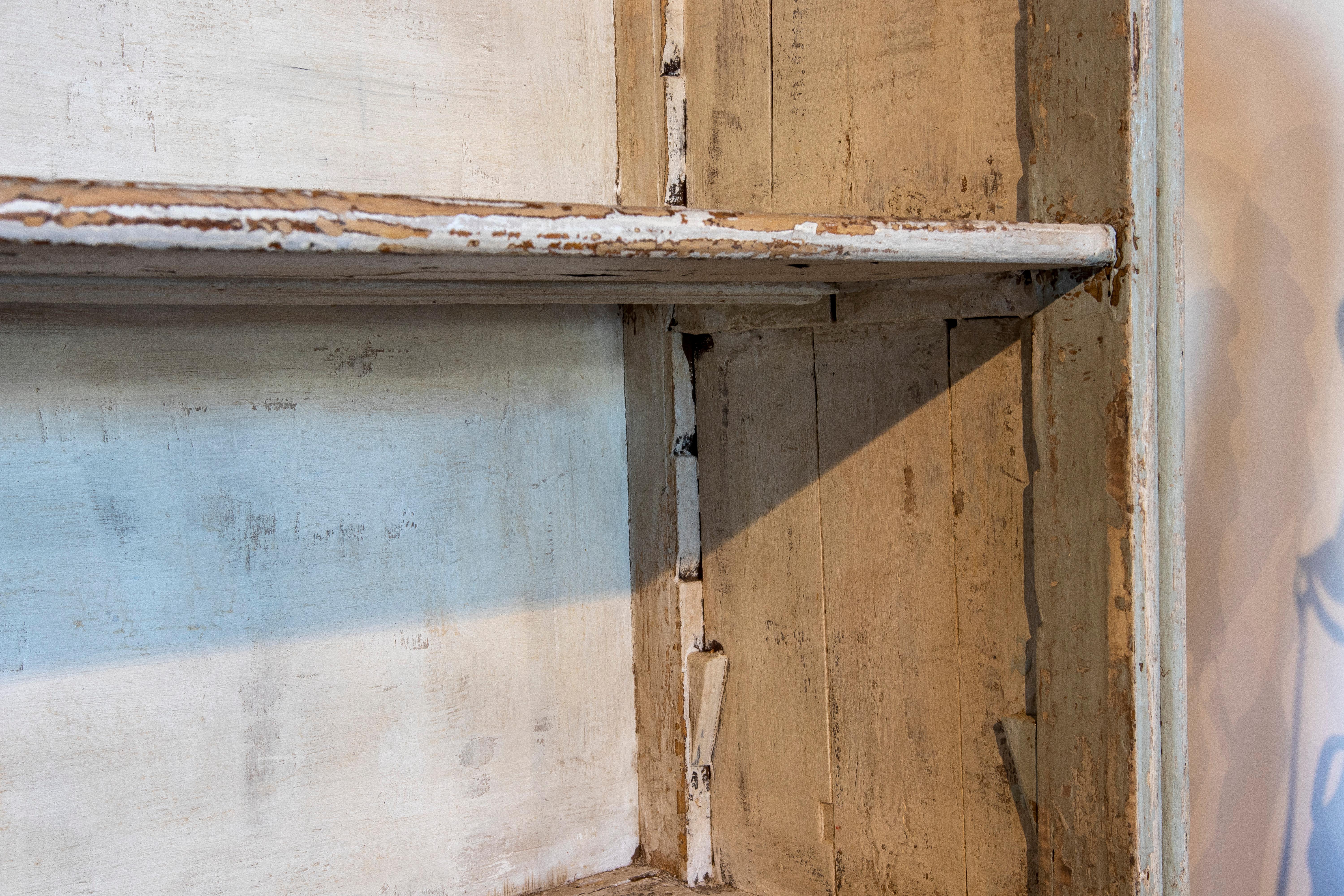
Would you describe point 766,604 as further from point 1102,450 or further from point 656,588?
point 1102,450

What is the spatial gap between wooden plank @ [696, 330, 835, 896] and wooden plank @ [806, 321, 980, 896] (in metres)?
0.03

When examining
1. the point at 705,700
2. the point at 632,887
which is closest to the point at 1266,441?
the point at 705,700

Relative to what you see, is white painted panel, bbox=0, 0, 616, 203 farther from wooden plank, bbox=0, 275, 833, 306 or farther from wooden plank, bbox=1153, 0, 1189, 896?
wooden plank, bbox=1153, 0, 1189, 896

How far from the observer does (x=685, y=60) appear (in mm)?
1196

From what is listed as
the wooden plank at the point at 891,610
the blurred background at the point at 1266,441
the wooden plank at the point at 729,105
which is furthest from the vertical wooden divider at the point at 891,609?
the blurred background at the point at 1266,441

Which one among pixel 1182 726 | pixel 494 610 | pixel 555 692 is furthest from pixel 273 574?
pixel 1182 726

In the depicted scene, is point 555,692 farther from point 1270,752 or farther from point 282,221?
point 1270,752

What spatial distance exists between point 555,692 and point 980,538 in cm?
55

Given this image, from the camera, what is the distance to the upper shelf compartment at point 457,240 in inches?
20.5

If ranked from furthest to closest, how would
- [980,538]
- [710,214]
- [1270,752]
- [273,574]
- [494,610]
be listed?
[1270,752] → [494,610] → [273,574] → [980,538] → [710,214]

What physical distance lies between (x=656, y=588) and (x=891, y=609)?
325 millimetres

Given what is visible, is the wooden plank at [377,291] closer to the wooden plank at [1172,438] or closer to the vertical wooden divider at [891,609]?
the vertical wooden divider at [891,609]

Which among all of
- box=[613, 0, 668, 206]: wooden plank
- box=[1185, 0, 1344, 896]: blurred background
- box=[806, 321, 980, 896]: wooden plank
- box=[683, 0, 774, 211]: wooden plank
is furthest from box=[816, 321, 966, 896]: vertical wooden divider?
box=[1185, 0, 1344, 896]: blurred background

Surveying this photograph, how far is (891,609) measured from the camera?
1011 mm
